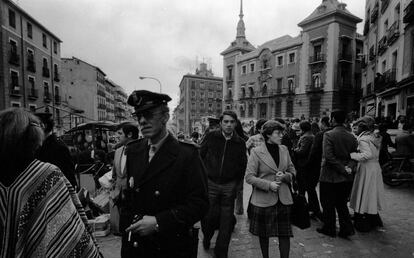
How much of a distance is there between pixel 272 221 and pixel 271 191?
0.36 meters

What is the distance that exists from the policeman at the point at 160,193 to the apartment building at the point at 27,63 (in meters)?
23.0

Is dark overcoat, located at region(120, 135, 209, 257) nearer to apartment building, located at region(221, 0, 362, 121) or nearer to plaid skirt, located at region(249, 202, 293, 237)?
plaid skirt, located at region(249, 202, 293, 237)

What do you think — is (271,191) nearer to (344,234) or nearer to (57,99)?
(344,234)

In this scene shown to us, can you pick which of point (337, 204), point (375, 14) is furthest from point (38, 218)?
point (375, 14)

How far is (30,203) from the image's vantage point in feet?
4.25

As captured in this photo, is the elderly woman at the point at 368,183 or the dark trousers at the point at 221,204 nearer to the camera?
the dark trousers at the point at 221,204

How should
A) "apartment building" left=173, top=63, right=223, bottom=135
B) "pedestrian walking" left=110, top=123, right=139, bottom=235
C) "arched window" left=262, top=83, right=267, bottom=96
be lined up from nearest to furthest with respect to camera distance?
"pedestrian walking" left=110, top=123, right=139, bottom=235, "arched window" left=262, top=83, right=267, bottom=96, "apartment building" left=173, top=63, right=223, bottom=135

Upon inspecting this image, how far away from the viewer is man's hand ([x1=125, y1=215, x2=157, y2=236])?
5.67ft

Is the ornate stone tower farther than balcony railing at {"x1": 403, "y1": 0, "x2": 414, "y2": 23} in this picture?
Yes

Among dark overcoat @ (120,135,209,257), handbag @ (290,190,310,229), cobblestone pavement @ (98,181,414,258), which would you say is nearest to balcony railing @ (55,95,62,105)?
cobblestone pavement @ (98,181,414,258)

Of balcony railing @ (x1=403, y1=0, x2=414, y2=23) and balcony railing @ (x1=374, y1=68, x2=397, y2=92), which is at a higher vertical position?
balcony railing @ (x1=403, y1=0, x2=414, y2=23)

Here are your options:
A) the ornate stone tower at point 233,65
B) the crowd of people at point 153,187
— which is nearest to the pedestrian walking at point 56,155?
the crowd of people at point 153,187

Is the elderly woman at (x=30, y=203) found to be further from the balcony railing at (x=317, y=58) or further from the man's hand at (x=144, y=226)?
the balcony railing at (x=317, y=58)

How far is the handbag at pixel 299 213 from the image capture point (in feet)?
10.7
